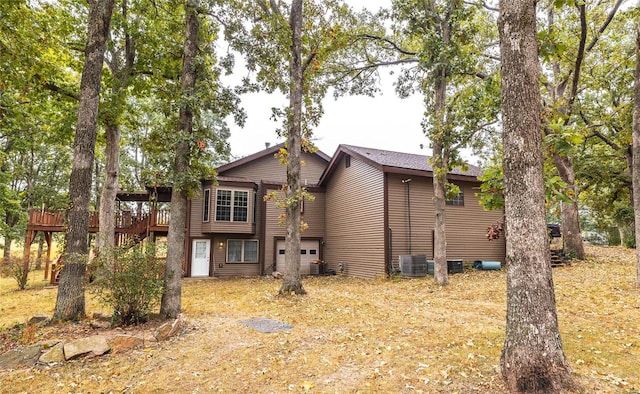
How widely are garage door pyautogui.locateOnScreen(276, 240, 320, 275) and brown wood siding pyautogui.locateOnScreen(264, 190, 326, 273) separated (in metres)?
0.31

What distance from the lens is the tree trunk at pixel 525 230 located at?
338 cm

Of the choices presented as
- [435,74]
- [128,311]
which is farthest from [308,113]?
[128,311]

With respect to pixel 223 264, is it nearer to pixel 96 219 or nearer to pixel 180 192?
pixel 96 219

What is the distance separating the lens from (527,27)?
3836mm

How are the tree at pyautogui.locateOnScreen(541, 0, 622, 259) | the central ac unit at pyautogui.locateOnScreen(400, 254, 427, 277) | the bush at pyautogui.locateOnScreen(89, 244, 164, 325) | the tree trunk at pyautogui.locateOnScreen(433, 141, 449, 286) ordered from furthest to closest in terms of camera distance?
the central ac unit at pyautogui.locateOnScreen(400, 254, 427, 277), the tree at pyautogui.locateOnScreen(541, 0, 622, 259), the tree trunk at pyautogui.locateOnScreen(433, 141, 449, 286), the bush at pyautogui.locateOnScreen(89, 244, 164, 325)

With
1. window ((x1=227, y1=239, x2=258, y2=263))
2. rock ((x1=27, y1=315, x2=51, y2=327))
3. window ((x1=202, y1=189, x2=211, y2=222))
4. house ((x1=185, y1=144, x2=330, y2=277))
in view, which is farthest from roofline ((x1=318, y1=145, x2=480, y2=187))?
rock ((x1=27, y1=315, x2=51, y2=327))

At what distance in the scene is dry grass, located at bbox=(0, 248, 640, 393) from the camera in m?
3.91

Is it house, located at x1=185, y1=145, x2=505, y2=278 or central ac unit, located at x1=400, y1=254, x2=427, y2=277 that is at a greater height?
house, located at x1=185, y1=145, x2=505, y2=278

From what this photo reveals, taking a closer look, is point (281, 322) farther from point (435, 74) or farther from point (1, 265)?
point (1, 265)

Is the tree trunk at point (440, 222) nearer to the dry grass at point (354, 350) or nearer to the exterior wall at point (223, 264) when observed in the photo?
the dry grass at point (354, 350)

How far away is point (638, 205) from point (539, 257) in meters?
7.33

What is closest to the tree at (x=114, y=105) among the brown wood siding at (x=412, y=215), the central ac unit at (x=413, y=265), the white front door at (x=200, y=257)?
the white front door at (x=200, y=257)

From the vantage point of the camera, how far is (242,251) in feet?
57.4

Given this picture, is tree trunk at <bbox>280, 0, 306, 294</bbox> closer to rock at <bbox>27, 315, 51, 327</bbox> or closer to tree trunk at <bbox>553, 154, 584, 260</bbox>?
rock at <bbox>27, 315, 51, 327</bbox>
